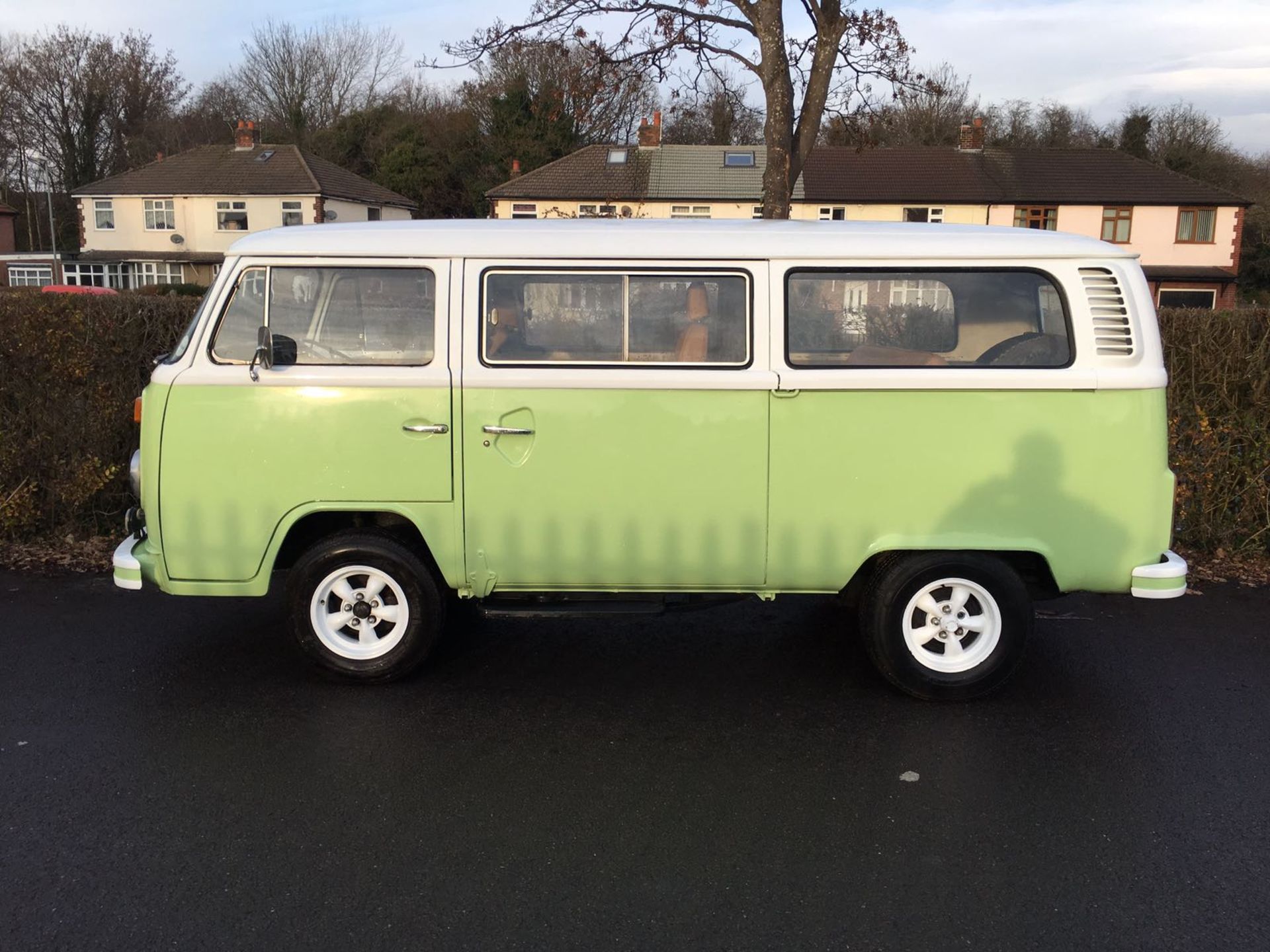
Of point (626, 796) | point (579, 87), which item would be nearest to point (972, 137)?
point (579, 87)

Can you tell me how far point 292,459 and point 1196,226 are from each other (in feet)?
166

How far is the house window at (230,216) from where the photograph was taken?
5062 cm

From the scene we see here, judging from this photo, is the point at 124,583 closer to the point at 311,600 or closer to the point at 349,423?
the point at 311,600

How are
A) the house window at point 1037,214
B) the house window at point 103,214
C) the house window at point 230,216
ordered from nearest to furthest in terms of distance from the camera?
the house window at point 1037,214 < the house window at point 230,216 < the house window at point 103,214

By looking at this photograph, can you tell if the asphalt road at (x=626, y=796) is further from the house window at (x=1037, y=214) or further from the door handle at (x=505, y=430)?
the house window at (x=1037, y=214)

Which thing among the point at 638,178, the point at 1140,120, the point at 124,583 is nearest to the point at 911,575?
the point at 124,583

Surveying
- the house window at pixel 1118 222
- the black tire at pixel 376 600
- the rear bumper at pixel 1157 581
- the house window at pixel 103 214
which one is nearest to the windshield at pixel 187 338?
the black tire at pixel 376 600

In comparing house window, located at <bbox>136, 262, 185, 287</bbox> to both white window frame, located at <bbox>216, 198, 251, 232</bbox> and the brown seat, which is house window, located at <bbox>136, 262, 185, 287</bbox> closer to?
white window frame, located at <bbox>216, 198, 251, 232</bbox>

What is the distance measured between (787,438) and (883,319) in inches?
29.2

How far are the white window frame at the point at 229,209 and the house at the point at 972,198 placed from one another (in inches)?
531

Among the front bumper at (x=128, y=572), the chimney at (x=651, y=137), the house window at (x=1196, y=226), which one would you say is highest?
the chimney at (x=651, y=137)

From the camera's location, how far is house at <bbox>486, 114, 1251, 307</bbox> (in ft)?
148

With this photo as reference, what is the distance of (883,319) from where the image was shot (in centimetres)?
489

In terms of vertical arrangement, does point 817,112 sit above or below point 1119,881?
above
